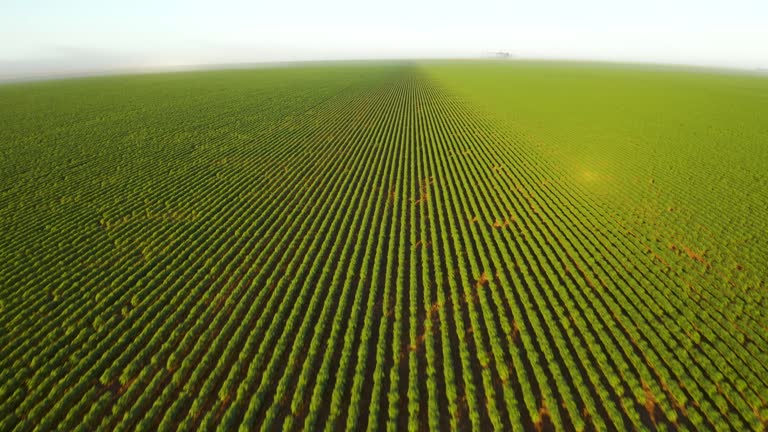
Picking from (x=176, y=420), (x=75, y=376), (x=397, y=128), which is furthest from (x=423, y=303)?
(x=397, y=128)

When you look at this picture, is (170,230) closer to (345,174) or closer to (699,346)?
(345,174)

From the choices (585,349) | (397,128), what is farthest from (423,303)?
(397,128)

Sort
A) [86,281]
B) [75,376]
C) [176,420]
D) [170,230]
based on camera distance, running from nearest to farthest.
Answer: [176,420], [75,376], [86,281], [170,230]

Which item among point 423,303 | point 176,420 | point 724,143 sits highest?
point 724,143

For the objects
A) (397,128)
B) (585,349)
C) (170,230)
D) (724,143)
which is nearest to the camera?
(585,349)

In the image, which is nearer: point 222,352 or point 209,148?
point 222,352

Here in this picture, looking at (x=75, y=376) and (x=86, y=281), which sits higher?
(x=86, y=281)
